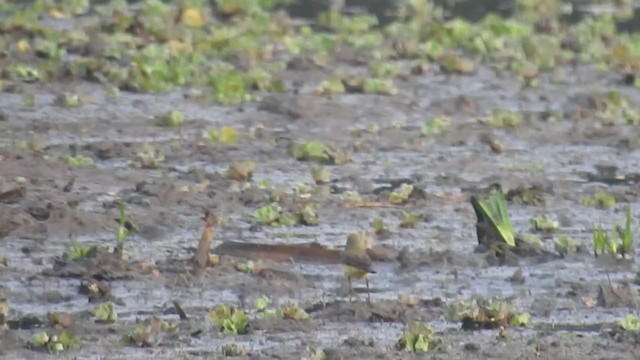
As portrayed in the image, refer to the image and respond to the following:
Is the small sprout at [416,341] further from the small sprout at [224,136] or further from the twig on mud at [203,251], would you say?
the small sprout at [224,136]

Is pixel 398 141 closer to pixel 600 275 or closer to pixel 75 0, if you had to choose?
pixel 600 275

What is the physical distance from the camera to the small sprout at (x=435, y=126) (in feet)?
37.3

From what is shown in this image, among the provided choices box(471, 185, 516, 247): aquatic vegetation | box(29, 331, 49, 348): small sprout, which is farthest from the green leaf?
box(29, 331, 49, 348): small sprout

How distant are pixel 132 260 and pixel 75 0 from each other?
779 centimetres

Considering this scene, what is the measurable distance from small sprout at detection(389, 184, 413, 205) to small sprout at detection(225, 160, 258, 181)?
2.59 ft

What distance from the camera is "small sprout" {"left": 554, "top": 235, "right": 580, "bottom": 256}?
8.56 metres

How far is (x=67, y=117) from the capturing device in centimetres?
1143

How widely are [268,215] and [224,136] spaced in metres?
2.00

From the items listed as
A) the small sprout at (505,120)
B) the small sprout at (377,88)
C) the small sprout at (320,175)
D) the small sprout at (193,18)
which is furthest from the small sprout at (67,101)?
the small sprout at (193,18)

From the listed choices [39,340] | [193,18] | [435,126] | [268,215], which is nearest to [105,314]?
[39,340]

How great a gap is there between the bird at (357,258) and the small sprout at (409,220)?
1.32 feet

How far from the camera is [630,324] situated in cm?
722

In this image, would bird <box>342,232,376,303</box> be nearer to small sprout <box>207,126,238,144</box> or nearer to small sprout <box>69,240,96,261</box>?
small sprout <box>69,240,96,261</box>

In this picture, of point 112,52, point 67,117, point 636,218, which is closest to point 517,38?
point 112,52
